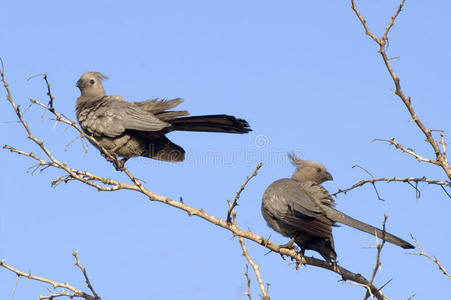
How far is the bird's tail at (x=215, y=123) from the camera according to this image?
18.9ft

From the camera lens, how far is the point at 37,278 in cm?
412

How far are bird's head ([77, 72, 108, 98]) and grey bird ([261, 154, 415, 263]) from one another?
2.89 metres

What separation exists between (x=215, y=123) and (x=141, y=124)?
83cm

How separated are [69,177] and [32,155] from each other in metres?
0.34

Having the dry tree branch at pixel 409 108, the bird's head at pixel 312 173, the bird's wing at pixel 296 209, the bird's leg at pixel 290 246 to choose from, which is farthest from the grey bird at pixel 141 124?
the dry tree branch at pixel 409 108

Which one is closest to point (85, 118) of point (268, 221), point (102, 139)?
point (102, 139)

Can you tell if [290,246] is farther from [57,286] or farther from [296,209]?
[57,286]

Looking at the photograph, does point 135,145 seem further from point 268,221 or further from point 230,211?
point 230,211

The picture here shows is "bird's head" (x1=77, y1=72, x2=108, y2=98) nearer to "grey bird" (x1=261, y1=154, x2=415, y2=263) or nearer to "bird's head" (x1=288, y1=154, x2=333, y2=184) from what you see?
"bird's head" (x1=288, y1=154, x2=333, y2=184)

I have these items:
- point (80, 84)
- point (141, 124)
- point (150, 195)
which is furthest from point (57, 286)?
point (80, 84)

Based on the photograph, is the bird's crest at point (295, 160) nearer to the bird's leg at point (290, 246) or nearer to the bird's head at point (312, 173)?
the bird's head at point (312, 173)

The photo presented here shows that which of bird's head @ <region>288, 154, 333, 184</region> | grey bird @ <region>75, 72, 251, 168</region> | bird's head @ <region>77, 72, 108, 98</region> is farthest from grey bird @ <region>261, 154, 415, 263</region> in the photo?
bird's head @ <region>77, 72, 108, 98</region>

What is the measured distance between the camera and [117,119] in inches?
241

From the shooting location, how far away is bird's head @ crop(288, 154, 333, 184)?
253 inches
